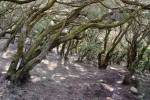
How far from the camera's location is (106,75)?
57.0ft

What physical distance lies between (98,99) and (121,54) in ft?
43.1

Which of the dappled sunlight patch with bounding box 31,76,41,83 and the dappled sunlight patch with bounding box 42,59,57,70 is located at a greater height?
the dappled sunlight patch with bounding box 31,76,41,83

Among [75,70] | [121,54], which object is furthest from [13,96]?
[121,54]

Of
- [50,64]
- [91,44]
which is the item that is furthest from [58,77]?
[91,44]

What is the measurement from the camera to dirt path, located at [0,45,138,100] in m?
10.8

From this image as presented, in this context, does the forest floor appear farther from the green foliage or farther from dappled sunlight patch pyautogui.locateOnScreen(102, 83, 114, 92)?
the green foliage

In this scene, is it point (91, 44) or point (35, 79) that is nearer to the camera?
point (35, 79)

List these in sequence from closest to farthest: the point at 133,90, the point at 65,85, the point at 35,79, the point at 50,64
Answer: the point at 35,79 → the point at 65,85 → the point at 133,90 → the point at 50,64

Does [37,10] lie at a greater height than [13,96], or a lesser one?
greater

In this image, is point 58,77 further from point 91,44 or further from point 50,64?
point 91,44

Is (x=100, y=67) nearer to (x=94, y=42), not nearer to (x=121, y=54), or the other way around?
(x=94, y=42)


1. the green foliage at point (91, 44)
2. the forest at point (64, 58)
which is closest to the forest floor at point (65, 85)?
the forest at point (64, 58)

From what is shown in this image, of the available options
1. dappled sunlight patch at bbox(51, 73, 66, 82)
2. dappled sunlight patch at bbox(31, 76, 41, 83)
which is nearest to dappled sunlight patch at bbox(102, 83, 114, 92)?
dappled sunlight patch at bbox(51, 73, 66, 82)

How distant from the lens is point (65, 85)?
1309 centimetres
